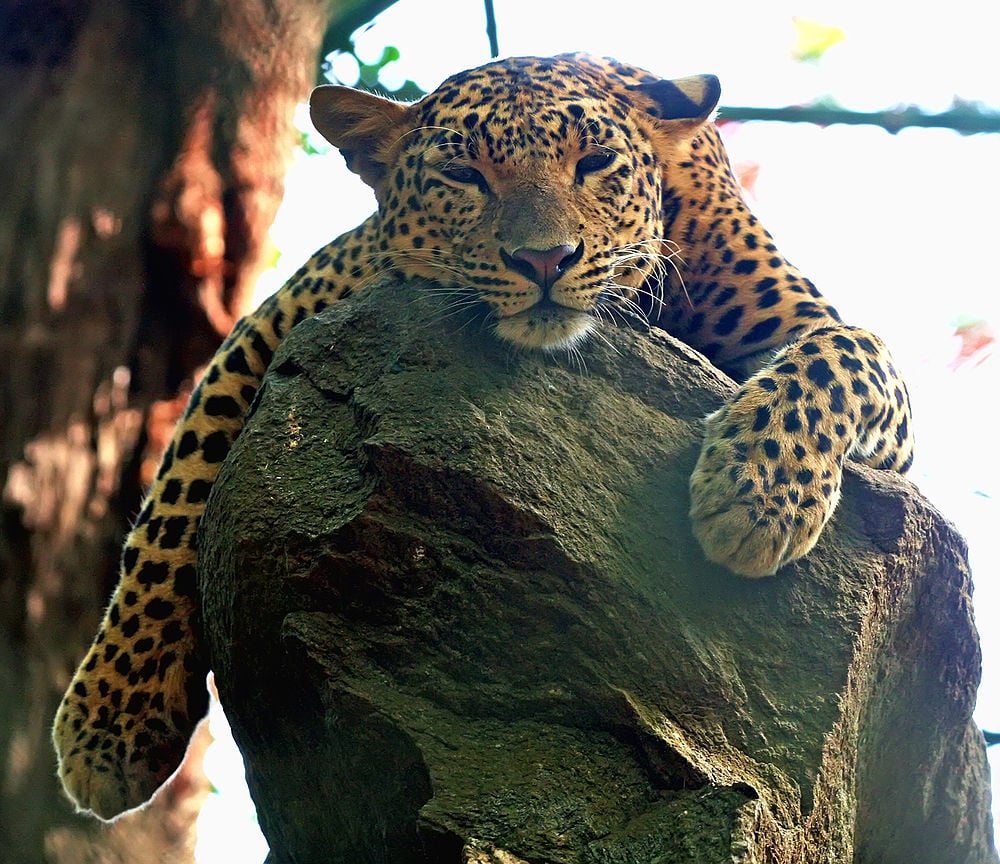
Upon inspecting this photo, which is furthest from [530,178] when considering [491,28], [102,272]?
[102,272]

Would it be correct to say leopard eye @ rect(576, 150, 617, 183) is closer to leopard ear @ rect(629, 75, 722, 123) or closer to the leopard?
the leopard

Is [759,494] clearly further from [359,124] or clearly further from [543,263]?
[359,124]

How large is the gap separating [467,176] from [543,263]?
838 mm

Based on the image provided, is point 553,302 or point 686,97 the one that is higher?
point 686,97

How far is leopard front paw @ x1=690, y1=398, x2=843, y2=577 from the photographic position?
161 inches

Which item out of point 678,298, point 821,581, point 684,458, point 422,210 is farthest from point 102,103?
point 821,581

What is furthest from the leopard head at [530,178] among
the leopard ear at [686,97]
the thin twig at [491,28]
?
the thin twig at [491,28]

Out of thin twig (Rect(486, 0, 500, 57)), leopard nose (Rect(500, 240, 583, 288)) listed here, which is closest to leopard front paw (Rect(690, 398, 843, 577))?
leopard nose (Rect(500, 240, 583, 288))

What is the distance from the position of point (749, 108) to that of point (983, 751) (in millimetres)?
4757

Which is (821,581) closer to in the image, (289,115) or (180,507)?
(180,507)

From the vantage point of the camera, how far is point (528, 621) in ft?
13.1

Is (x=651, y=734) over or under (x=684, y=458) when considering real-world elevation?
under

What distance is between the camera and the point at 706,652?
4031 mm

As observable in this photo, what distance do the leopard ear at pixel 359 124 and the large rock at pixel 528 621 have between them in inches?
60.8
